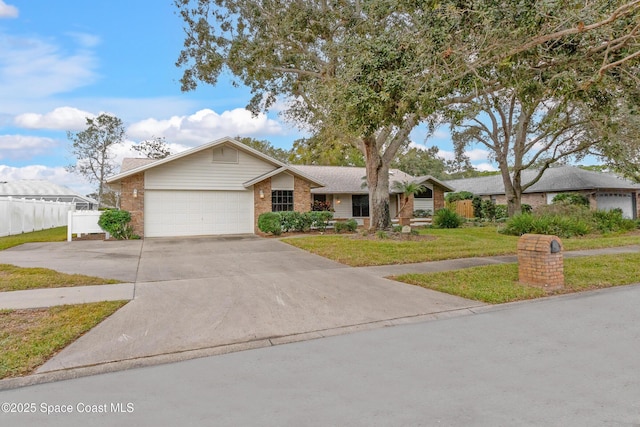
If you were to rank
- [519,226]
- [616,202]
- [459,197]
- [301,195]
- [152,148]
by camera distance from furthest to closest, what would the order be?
[152,148] → [459,197] → [616,202] → [301,195] → [519,226]

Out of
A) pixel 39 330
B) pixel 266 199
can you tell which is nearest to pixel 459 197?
pixel 266 199

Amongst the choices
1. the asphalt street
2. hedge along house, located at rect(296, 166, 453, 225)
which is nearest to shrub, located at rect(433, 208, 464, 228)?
hedge along house, located at rect(296, 166, 453, 225)

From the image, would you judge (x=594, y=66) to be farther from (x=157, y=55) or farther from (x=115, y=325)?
(x=157, y=55)

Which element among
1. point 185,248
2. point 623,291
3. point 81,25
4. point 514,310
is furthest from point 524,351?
point 81,25

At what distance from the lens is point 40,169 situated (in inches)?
1668

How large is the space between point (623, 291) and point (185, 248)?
11.9 m

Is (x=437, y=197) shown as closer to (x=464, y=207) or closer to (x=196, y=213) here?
(x=464, y=207)

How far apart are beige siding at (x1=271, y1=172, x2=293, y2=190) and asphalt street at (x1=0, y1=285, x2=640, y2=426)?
1453cm

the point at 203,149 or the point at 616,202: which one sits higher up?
the point at 203,149

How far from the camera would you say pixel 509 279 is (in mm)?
7773

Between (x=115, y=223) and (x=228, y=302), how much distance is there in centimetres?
1209

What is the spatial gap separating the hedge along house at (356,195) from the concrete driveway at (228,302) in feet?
45.6

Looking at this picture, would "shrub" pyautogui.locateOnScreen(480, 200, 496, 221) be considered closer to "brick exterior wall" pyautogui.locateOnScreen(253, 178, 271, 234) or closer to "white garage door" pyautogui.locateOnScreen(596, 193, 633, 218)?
"white garage door" pyautogui.locateOnScreen(596, 193, 633, 218)

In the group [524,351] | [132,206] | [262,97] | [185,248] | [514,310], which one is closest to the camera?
[524,351]
